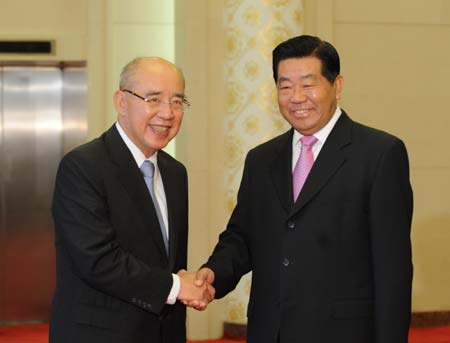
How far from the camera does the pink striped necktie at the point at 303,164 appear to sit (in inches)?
117

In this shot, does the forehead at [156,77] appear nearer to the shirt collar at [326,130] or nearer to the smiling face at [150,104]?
the smiling face at [150,104]

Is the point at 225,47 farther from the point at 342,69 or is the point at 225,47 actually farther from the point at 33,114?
the point at 33,114

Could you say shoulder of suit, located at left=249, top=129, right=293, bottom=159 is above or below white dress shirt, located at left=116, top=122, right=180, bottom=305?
above

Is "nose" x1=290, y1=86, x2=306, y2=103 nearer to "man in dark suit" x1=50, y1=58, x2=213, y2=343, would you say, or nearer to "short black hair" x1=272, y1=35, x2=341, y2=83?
"short black hair" x1=272, y1=35, x2=341, y2=83

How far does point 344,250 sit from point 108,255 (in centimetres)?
86

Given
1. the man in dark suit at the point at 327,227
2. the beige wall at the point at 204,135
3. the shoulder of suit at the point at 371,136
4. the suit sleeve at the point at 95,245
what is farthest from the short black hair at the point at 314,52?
the beige wall at the point at 204,135

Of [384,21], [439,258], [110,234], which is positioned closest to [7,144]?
[384,21]

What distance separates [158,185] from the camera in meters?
3.10

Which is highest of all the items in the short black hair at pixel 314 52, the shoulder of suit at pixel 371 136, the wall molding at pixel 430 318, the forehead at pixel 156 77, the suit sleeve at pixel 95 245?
the short black hair at pixel 314 52

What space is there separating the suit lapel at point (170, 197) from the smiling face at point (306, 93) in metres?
0.56

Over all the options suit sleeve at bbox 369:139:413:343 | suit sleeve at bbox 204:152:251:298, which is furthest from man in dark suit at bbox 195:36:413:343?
suit sleeve at bbox 204:152:251:298

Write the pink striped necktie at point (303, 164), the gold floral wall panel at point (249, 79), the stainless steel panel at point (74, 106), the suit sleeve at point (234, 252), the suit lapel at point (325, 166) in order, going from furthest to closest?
1. the stainless steel panel at point (74, 106)
2. the gold floral wall panel at point (249, 79)
3. the suit sleeve at point (234, 252)
4. the pink striped necktie at point (303, 164)
5. the suit lapel at point (325, 166)

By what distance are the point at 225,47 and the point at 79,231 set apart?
4026 millimetres

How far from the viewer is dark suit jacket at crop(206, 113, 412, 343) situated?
2.76 metres
